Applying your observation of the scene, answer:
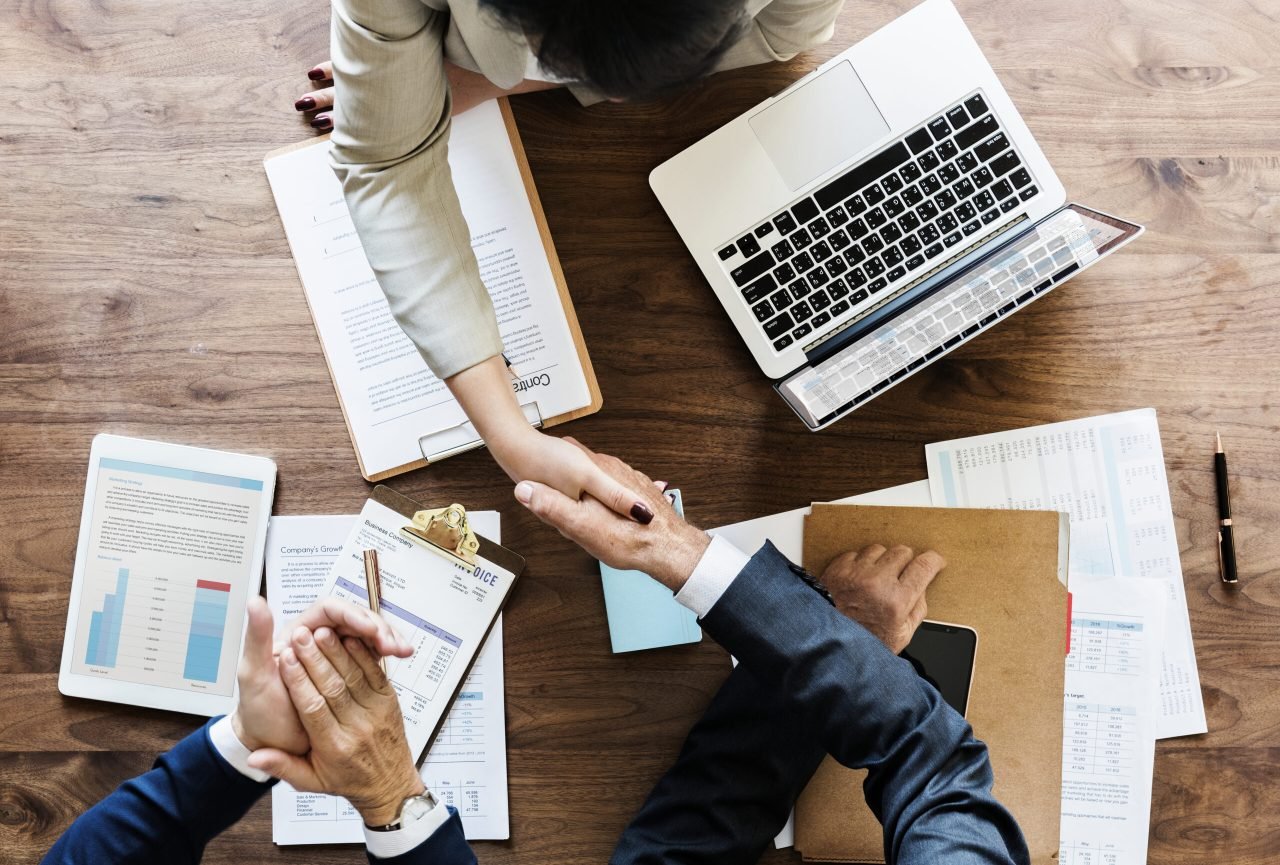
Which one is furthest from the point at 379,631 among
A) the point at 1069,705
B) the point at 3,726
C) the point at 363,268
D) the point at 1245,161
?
the point at 1245,161

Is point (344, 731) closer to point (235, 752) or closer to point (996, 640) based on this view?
point (235, 752)

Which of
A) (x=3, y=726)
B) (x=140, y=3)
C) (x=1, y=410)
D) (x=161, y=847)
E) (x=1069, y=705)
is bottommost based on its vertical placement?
(x=1069, y=705)

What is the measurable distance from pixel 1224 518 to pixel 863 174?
0.67m

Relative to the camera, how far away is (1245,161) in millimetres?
1275

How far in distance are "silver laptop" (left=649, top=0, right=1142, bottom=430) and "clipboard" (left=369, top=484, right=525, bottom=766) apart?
1.41ft

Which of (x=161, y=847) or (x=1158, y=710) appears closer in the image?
(x=161, y=847)

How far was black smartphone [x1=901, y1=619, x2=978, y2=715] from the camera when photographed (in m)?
1.22

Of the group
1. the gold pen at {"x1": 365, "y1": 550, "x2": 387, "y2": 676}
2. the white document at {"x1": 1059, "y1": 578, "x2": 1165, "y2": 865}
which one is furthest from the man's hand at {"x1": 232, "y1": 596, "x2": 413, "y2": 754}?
the white document at {"x1": 1059, "y1": 578, "x2": 1165, "y2": 865}

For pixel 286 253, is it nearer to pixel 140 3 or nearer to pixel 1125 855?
pixel 140 3

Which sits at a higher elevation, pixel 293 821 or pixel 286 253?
pixel 286 253

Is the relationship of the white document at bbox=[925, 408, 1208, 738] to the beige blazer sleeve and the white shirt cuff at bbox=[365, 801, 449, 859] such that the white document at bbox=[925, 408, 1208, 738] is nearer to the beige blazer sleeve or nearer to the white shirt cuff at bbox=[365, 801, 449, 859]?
the beige blazer sleeve

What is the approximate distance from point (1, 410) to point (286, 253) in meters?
0.45

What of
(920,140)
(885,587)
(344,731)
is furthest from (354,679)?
(920,140)

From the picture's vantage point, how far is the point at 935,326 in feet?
3.90
